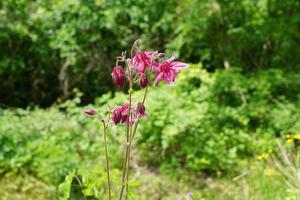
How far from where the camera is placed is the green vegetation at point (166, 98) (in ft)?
14.8

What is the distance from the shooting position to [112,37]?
21.1 feet

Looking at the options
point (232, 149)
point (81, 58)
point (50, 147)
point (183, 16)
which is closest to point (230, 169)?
point (232, 149)

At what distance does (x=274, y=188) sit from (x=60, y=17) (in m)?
3.03

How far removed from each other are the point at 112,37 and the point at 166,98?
1623mm

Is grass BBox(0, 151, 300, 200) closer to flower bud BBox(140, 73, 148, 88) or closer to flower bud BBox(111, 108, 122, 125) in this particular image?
flower bud BBox(111, 108, 122, 125)

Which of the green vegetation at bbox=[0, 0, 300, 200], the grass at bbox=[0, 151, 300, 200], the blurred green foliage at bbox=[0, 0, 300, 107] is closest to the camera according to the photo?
the grass at bbox=[0, 151, 300, 200]

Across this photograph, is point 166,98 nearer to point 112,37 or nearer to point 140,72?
point 112,37

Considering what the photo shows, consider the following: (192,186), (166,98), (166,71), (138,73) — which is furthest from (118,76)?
(166,98)

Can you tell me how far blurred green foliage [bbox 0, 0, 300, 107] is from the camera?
6.02 m

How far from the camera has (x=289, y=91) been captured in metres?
6.04

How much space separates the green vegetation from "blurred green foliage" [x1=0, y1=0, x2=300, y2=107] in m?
0.01

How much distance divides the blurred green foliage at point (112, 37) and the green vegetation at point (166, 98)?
0.01 m

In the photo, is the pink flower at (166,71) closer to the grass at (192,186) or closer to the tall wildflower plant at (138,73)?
the tall wildflower plant at (138,73)

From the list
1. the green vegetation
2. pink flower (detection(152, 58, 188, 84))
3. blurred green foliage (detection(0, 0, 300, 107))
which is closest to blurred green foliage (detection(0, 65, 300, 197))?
the green vegetation
